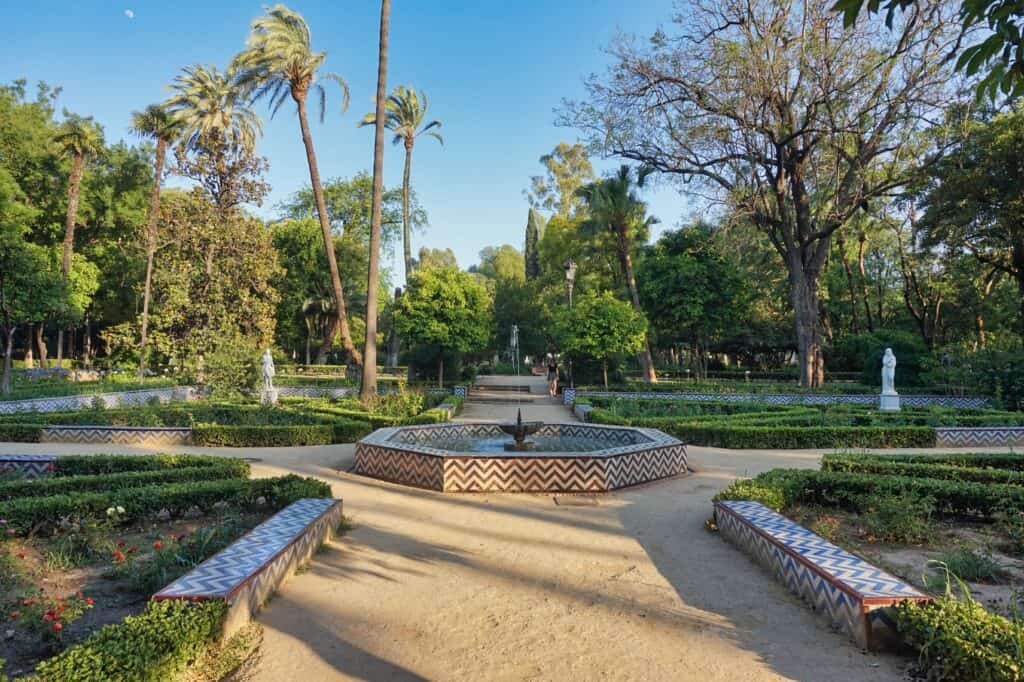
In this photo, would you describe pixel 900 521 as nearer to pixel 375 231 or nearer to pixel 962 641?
pixel 962 641

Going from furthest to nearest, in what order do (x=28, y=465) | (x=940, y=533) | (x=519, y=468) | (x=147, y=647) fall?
(x=519, y=468)
(x=28, y=465)
(x=940, y=533)
(x=147, y=647)

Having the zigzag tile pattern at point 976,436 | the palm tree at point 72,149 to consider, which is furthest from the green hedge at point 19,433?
the zigzag tile pattern at point 976,436

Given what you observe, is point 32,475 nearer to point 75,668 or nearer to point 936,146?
point 75,668

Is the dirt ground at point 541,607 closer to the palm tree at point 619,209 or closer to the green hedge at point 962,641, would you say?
the green hedge at point 962,641

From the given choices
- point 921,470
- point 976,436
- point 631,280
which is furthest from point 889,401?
point 631,280

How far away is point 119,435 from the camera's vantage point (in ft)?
41.0

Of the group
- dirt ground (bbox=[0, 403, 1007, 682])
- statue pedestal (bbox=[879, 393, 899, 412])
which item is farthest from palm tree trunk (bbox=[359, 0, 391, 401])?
statue pedestal (bbox=[879, 393, 899, 412])

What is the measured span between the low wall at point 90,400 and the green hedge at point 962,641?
57.9 ft

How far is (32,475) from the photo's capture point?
8.31 meters

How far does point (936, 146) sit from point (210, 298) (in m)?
30.6

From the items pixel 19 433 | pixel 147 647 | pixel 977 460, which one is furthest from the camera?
pixel 19 433

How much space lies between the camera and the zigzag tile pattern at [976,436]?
505 inches

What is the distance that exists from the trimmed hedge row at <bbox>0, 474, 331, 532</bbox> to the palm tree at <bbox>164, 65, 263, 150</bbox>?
25.9 metres

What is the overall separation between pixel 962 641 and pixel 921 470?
18.3 feet
